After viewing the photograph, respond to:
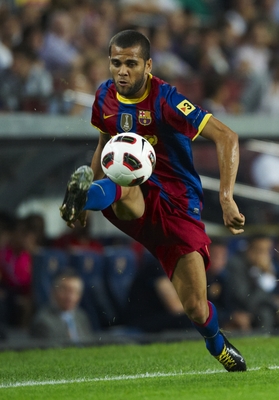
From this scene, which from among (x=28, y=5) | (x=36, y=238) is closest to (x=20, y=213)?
(x=36, y=238)

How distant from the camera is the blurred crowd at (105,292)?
1059 cm

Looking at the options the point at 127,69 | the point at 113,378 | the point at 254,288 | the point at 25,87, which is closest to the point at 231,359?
the point at 113,378

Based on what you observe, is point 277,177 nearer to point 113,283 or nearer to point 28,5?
point 113,283

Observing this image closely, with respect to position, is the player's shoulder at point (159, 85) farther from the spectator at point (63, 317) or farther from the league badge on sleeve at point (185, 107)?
the spectator at point (63, 317)

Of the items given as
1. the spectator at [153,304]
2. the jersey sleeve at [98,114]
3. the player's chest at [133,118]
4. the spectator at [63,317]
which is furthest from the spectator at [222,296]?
the player's chest at [133,118]

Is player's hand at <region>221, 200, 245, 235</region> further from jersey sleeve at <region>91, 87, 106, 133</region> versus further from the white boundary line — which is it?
the white boundary line

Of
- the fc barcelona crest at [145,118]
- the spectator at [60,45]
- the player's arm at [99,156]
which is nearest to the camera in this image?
the fc barcelona crest at [145,118]

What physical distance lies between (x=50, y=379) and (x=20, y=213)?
6108 millimetres

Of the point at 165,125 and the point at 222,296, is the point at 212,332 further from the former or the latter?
the point at 222,296

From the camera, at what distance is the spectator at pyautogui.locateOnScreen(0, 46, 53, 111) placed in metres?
11.0

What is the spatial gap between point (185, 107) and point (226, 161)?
0.50 meters

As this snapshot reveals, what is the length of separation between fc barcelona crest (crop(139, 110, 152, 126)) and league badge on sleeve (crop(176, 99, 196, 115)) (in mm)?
221

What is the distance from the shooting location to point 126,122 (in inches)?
254

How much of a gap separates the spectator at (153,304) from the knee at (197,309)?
4.36 meters
